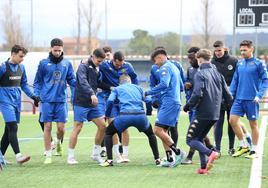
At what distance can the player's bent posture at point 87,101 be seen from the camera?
11719 millimetres

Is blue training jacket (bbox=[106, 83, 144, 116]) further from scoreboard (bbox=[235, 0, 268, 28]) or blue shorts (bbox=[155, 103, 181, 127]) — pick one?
scoreboard (bbox=[235, 0, 268, 28])

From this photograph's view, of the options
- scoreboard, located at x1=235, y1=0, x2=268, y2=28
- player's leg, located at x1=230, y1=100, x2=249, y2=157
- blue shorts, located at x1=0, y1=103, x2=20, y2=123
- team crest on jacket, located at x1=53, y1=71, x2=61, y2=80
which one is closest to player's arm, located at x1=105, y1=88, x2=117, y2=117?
team crest on jacket, located at x1=53, y1=71, x2=61, y2=80

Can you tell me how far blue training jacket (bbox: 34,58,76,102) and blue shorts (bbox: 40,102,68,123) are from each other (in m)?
0.09

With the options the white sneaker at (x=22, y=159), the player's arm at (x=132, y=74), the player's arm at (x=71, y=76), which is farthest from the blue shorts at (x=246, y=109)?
the white sneaker at (x=22, y=159)

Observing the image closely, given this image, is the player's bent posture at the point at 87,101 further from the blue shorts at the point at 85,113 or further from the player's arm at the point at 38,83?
the player's arm at the point at 38,83

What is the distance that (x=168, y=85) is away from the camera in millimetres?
11211

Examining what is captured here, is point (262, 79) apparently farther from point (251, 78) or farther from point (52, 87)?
point (52, 87)

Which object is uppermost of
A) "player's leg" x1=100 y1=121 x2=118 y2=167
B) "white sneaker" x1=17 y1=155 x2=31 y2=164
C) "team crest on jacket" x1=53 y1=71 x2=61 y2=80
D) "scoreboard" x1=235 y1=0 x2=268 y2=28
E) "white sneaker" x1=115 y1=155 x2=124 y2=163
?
"scoreboard" x1=235 y1=0 x2=268 y2=28

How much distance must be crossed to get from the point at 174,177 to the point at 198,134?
844mm

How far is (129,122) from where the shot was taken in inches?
443

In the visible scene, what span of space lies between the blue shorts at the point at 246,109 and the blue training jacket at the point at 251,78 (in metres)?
0.10

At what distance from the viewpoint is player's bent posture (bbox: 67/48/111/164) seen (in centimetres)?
1172

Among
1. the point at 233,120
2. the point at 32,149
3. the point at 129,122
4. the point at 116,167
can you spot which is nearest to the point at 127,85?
the point at 129,122

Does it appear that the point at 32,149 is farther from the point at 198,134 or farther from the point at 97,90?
the point at 198,134
